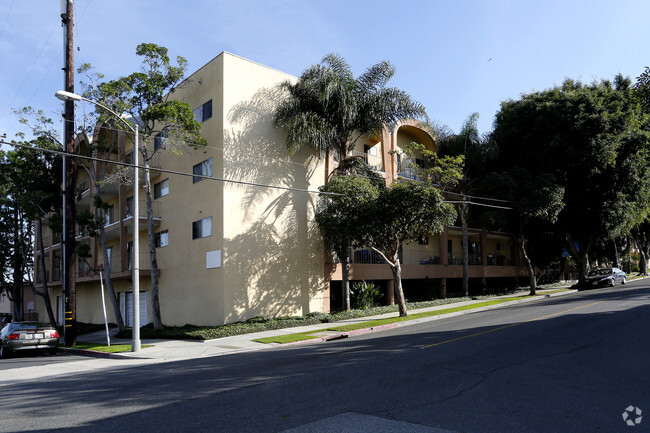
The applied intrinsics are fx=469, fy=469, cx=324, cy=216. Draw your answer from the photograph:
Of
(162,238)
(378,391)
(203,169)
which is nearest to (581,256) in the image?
(203,169)

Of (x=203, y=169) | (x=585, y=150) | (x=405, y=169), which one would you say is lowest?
(x=203, y=169)

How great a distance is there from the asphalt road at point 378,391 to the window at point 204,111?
48.1ft

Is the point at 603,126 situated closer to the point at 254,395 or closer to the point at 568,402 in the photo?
the point at 568,402

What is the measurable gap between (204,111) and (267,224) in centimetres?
679

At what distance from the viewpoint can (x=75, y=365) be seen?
567 inches

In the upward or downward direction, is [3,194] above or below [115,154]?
below

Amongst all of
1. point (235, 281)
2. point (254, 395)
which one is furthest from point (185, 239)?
point (254, 395)

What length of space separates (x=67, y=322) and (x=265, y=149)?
1193 centimetres

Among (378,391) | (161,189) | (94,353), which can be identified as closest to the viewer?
(378,391)

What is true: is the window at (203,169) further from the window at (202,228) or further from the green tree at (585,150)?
the green tree at (585,150)

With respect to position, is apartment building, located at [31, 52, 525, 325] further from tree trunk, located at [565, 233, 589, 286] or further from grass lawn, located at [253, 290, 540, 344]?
tree trunk, located at [565, 233, 589, 286]

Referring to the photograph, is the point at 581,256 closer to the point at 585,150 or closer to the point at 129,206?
the point at 585,150

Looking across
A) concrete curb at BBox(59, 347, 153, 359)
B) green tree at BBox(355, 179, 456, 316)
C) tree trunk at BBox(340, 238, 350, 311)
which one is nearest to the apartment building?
tree trunk at BBox(340, 238, 350, 311)

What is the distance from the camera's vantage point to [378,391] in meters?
7.68
